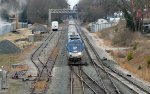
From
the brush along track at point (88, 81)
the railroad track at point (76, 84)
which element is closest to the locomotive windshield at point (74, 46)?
the brush along track at point (88, 81)

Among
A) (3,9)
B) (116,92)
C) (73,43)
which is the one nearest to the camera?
(116,92)

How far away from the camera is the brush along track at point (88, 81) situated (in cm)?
2361

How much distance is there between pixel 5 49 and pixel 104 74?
17.2 metres

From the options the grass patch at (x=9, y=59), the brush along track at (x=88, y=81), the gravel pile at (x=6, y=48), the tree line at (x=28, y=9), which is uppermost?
the tree line at (x=28, y=9)

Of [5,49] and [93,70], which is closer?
[93,70]

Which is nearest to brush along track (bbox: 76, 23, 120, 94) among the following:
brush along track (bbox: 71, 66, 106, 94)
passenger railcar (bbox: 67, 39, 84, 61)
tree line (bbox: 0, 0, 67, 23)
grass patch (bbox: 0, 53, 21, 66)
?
brush along track (bbox: 71, 66, 106, 94)

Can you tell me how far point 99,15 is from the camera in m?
124

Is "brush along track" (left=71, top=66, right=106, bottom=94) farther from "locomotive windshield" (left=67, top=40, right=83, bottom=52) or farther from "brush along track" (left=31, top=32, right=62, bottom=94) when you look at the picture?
"locomotive windshield" (left=67, top=40, right=83, bottom=52)

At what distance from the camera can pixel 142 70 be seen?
102 ft

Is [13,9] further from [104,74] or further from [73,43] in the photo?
[104,74]

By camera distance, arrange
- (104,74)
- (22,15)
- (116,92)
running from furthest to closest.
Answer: (22,15)
(104,74)
(116,92)

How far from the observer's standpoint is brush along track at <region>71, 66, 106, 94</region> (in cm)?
2361

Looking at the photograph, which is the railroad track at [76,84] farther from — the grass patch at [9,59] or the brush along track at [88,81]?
the grass patch at [9,59]

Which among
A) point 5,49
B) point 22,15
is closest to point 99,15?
point 22,15
